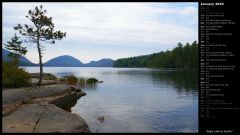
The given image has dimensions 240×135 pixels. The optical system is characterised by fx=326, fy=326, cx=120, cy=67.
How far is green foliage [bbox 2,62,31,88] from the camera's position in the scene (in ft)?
131

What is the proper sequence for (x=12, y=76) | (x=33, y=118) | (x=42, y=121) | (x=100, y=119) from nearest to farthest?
(x=42, y=121) → (x=33, y=118) → (x=100, y=119) → (x=12, y=76)

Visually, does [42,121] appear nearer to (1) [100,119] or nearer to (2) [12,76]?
(1) [100,119]

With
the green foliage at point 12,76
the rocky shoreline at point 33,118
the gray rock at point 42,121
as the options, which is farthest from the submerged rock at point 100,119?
the green foliage at point 12,76

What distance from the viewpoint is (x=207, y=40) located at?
40.5 ft

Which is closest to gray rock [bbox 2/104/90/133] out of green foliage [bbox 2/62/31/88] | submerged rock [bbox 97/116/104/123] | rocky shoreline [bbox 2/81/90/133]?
rocky shoreline [bbox 2/81/90/133]

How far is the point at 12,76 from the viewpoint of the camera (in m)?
41.1

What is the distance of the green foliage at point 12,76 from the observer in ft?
131

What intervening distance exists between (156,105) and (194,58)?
484 feet

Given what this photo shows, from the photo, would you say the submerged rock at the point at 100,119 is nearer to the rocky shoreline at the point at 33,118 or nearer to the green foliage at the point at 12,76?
the rocky shoreline at the point at 33,118

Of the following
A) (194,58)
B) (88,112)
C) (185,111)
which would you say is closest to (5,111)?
(88,112)

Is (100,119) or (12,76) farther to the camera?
(12,76)

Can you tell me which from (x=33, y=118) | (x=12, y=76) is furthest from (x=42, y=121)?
(x=12, y=76)

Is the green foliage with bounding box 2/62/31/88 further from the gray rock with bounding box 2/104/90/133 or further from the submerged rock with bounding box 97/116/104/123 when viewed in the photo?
the submerged rock with bounding box 97/116/104/123

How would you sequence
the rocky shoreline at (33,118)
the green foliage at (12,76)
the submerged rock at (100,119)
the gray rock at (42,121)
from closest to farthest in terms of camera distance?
the gray rock at (42,121)
the rocky shoreline at (33,118)
the submerged rock at (100,119)
the green foliage at (12,76)
